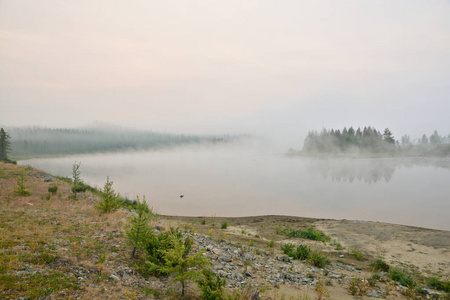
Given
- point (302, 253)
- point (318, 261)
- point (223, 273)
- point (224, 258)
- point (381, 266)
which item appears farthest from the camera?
point (302, 253)

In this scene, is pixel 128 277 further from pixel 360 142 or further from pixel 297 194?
pixel 360 142

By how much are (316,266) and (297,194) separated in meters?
31.1

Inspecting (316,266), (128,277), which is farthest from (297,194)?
(128,277)

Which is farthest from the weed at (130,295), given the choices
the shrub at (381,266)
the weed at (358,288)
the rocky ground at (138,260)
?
the shrub at (381,266)

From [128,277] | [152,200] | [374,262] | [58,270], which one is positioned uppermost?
[58,270]

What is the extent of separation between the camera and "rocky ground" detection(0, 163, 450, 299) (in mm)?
7129

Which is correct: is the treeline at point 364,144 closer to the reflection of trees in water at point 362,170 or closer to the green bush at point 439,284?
the reflection of trees in water at point 362,170

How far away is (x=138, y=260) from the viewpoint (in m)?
9.85

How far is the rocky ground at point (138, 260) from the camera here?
7.13 metres

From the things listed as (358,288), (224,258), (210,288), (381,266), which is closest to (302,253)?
(358,288)

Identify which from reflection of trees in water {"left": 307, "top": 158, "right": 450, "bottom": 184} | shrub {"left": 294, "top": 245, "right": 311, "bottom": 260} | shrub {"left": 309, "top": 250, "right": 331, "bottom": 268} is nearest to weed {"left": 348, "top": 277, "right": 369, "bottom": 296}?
shrub {"left": 309, "top": 250, "right": 331, "bottom": 268}

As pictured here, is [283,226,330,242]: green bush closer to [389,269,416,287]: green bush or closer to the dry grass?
[389,269,416,287]: green bush

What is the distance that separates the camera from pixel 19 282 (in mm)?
6344

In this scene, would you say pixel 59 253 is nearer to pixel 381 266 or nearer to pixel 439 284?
A: pixel 381 266
